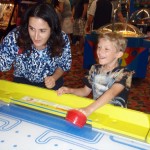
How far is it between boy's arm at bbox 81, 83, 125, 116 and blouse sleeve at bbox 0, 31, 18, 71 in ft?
1.85

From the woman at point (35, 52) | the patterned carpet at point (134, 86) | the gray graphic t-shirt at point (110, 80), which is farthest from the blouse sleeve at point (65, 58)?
the patterned carpet at point (134, 86)

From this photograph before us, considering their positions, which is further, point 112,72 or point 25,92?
point 112,72

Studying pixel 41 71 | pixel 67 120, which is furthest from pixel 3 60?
pixel 67 120

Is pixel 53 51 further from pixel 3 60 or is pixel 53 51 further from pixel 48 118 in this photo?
pixel 48 118

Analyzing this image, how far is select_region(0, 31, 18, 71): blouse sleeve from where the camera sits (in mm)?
1358

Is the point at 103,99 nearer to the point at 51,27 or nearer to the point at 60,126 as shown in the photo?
the point at 60,126

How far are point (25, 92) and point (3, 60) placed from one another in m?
0.30

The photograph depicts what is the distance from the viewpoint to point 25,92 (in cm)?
117

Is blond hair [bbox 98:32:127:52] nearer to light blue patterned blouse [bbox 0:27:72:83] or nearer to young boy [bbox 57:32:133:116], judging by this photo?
young boy [bbox 57:32:133:116]

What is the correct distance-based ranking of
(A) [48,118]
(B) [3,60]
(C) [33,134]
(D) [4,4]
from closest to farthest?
(C) [33,134] → (A) [48,118] → (B) [3,60] → (D) [4,4]

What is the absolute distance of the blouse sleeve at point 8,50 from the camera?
136 cm

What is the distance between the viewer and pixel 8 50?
4.48 ft

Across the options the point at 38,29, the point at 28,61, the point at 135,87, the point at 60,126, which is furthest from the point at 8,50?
the point at 135,87

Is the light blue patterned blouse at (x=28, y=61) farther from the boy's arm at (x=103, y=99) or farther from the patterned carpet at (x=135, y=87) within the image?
the patterned carpet at (x=135, y=87)
